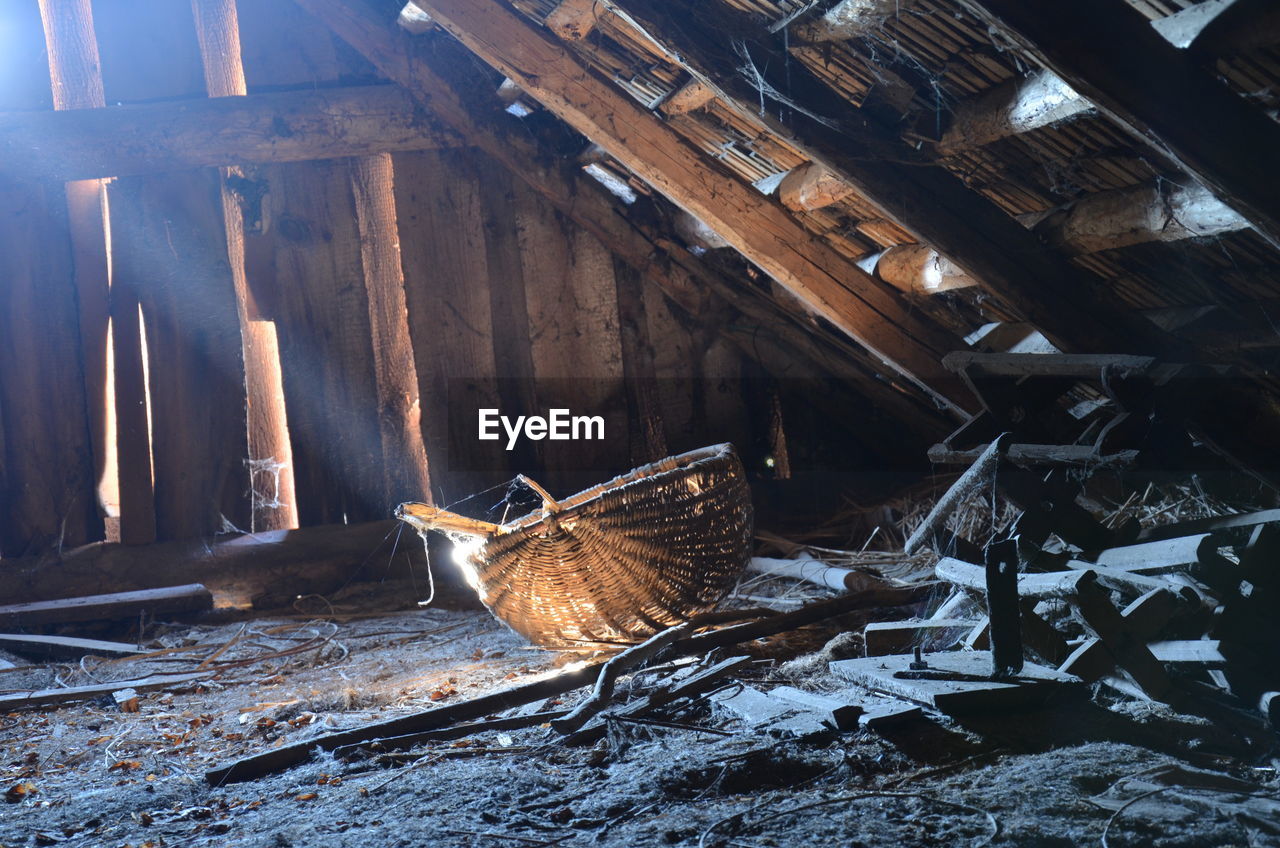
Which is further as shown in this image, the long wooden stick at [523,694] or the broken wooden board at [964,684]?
the long wooden stick at [523,694]

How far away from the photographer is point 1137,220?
8.12 feet

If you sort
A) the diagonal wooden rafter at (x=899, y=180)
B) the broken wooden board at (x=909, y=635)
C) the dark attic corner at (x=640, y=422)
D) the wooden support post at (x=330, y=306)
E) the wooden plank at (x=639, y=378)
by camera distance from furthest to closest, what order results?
the wooden plank at (x=639, y=378) < the wooden support post at (x=330, y=306) < the broken wooden board at (x=909, y=635) < the diagonal wooden rafter at (x=899, y=180) < the dark attic corner at (x=640, y=422)

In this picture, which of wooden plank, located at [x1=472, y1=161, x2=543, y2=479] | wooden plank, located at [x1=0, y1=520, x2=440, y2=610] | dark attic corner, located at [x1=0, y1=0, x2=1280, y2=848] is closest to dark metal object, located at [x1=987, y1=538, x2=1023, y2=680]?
dark attic corner, located at [x1=0, y1=0, x2=1280, y2=848]

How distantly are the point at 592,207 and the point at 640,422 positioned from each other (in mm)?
1118

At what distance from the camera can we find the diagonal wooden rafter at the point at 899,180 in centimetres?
282

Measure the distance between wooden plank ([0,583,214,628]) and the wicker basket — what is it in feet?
5.04

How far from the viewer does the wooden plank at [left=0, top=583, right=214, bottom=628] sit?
Result: 4160 mm

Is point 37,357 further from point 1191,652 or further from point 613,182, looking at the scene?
point 1191,652

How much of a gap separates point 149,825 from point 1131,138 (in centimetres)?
259

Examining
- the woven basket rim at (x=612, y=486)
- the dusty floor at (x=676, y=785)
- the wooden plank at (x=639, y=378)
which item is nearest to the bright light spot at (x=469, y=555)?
the woven basket rim at (x=612, y=486)

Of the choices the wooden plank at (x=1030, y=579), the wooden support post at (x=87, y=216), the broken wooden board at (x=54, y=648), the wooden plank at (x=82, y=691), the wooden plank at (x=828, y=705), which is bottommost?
the wooden plank at (x=828, y=705)

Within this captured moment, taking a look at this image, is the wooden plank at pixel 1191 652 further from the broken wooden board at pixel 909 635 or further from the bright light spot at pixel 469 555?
the bright light spot at pixel 469 555

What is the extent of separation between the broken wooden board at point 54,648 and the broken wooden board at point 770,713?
8.05 ft

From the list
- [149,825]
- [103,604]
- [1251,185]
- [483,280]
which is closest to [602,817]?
[149,825]
